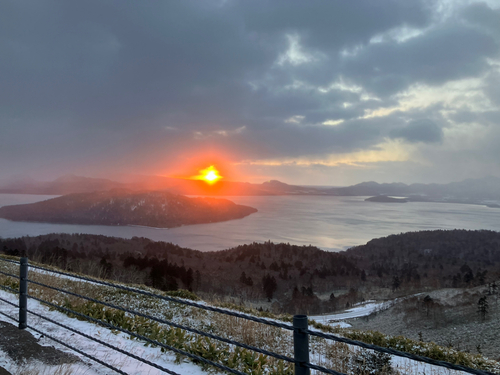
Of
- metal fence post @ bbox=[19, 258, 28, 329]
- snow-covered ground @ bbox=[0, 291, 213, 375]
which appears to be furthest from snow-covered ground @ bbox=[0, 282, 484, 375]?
metal fence post @ bbox=[19, 258, 28, 329]

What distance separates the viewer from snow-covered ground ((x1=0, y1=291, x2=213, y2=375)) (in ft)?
14.0

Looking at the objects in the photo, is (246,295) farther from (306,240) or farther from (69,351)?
(69,351)

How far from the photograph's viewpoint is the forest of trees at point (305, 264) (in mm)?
83312

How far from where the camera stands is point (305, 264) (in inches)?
4852

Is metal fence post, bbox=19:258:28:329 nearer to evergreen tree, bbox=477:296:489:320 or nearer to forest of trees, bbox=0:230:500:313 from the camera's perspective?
evergreen tree, bbox=477:296:489:320

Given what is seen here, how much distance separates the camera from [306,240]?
158500 millimetres

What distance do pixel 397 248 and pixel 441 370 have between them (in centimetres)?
15625

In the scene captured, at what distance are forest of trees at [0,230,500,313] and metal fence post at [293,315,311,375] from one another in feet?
207

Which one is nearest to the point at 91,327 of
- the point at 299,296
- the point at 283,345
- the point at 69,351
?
the point at 69,351

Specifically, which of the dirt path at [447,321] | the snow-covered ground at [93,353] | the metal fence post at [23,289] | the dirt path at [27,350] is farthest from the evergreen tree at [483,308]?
the metal fence post at [23,289]

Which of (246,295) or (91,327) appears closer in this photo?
(91,327)

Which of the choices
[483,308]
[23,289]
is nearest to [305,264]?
[483,308]

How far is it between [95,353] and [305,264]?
405ft

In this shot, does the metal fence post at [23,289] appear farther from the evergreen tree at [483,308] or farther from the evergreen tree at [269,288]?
the evergreen tree at [269,288]
